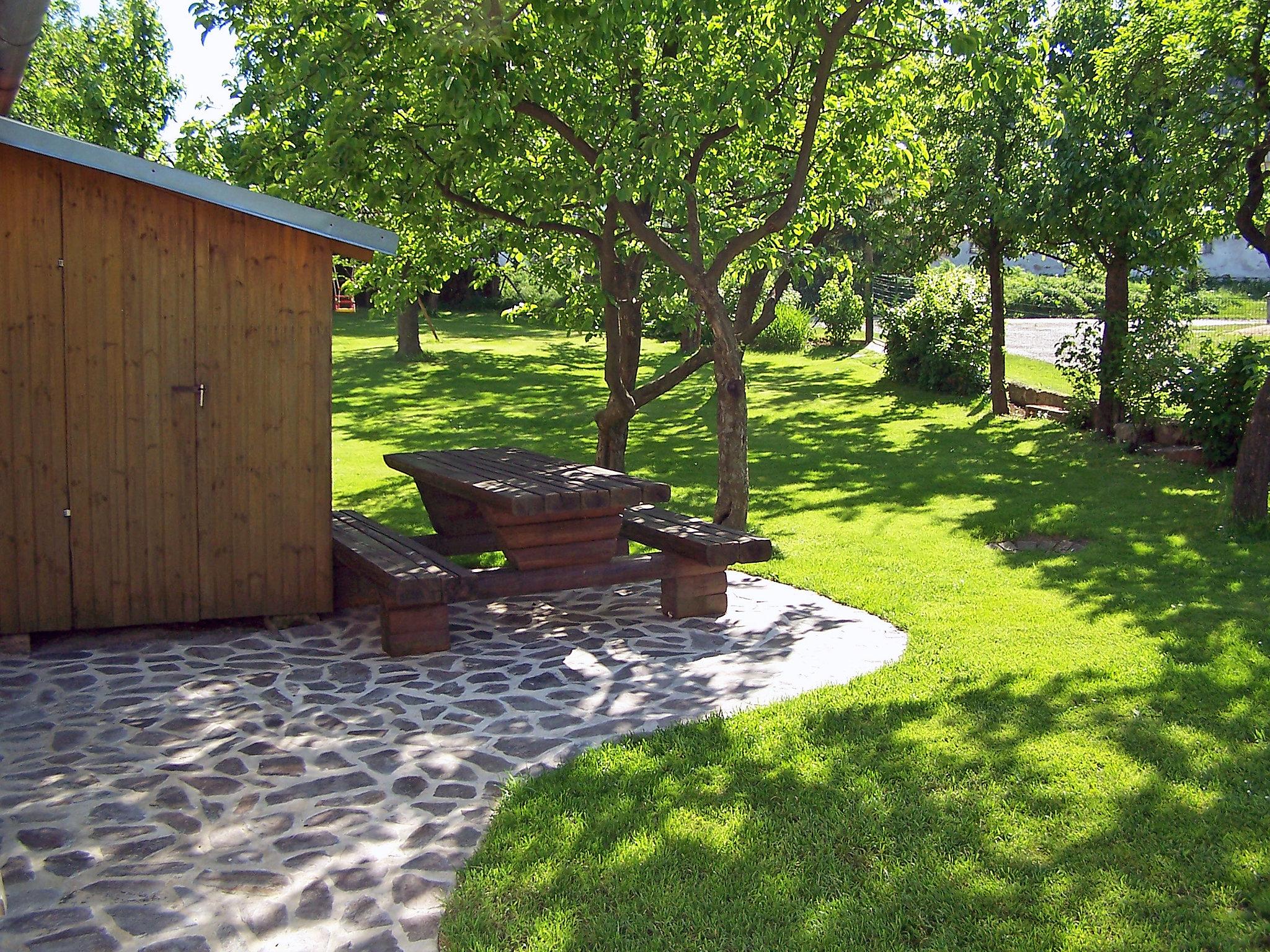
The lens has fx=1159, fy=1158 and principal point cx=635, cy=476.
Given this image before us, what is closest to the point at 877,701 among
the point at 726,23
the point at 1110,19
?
A: the point at 726,23

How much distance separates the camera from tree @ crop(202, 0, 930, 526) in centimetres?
758

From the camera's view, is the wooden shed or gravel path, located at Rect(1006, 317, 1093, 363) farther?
gravel path, located at Rect(1006, 317, 1093, 363)

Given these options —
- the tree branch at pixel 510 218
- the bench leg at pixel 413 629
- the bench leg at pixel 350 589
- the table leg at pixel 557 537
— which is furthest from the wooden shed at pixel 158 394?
the tree branch at pixel 510 218

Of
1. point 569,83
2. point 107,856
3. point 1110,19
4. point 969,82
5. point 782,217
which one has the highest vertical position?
point 1110,19

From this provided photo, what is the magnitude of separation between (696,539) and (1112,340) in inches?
369

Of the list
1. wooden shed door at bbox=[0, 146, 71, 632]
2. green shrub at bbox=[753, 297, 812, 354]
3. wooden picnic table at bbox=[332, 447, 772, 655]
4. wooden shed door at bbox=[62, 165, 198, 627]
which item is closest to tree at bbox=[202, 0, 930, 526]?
wooden picnic table at bbox=[332, 447, 772, 655]

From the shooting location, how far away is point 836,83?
29.8 feet

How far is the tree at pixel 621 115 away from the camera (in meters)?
7.58

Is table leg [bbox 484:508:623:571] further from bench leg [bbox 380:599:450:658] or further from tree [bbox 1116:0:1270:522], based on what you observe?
tree [bbox 1116:0:1270:522]

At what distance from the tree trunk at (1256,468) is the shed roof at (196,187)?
6.73 meters

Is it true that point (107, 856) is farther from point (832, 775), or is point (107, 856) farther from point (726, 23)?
point (726, 23)

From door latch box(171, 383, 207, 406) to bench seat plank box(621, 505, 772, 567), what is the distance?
→ 272cm

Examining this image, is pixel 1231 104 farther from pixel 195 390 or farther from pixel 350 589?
pixel 195 390

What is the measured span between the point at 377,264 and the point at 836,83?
175 inches
